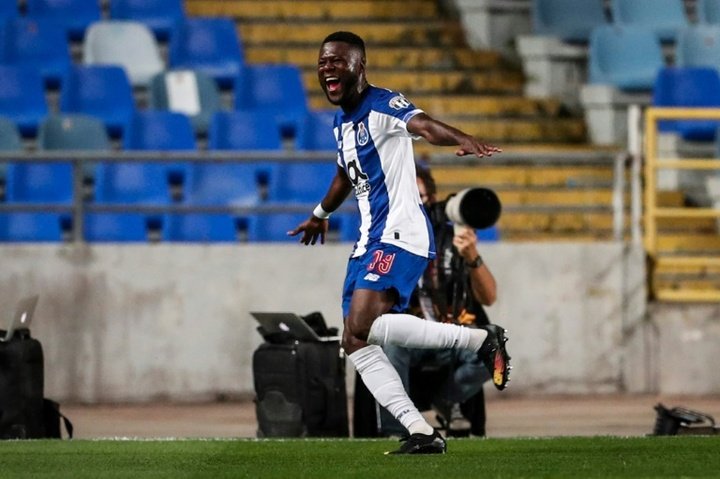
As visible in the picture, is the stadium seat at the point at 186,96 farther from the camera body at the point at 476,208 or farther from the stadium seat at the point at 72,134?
the camera body at the point at 476,208

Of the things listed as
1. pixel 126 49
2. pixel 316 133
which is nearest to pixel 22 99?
pixel 126 49

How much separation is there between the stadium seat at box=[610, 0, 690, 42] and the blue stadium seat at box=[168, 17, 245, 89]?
12.4 ft

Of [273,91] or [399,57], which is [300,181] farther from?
[399,57]

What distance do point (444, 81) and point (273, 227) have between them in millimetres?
3376

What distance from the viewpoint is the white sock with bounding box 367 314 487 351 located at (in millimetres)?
8680

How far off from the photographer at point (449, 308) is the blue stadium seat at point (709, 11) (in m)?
8.75

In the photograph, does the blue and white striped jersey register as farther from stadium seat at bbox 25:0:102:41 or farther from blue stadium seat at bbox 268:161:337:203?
stadium seat at bbox 25:0:102:41

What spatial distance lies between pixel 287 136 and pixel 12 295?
128 inches

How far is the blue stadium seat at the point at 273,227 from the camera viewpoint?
1477 centimetres

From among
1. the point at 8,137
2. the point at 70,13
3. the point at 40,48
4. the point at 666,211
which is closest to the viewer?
the point at 666,211

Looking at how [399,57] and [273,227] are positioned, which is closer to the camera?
[273,227]

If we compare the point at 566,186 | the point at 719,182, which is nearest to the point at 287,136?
the point at 566,186

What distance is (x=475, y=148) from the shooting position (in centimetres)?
789

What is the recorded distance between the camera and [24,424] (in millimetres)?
10719
